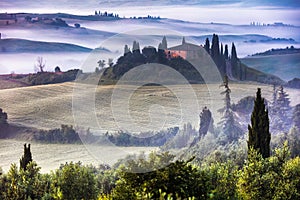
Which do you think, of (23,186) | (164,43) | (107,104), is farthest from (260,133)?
(23,186)

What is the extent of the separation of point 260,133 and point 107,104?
3.21m

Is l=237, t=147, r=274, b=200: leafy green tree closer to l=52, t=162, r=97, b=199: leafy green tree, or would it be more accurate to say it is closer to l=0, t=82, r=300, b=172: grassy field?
l=52, t=162, r=97, b=199: leafy green tree

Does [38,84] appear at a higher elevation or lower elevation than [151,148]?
higher

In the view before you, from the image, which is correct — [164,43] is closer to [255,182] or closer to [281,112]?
[281,112]

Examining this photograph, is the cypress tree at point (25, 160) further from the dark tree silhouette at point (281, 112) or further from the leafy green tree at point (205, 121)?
the dark tree silhouette at point (281, 112)

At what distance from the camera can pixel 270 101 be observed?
1334cm

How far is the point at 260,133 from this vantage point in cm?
986

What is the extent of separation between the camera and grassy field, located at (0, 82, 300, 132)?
36.9ft

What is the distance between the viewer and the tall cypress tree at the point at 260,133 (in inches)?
381

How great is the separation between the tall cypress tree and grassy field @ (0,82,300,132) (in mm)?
2031

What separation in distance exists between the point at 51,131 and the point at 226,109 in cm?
415

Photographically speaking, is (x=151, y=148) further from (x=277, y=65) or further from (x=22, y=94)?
(x=277, y=65)

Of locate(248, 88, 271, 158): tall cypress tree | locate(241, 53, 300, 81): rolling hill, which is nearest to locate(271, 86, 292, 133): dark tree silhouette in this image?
locate(241, 53, 300, 81): rolling hill

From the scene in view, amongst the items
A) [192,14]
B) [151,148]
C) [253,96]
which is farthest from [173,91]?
[192,14]
